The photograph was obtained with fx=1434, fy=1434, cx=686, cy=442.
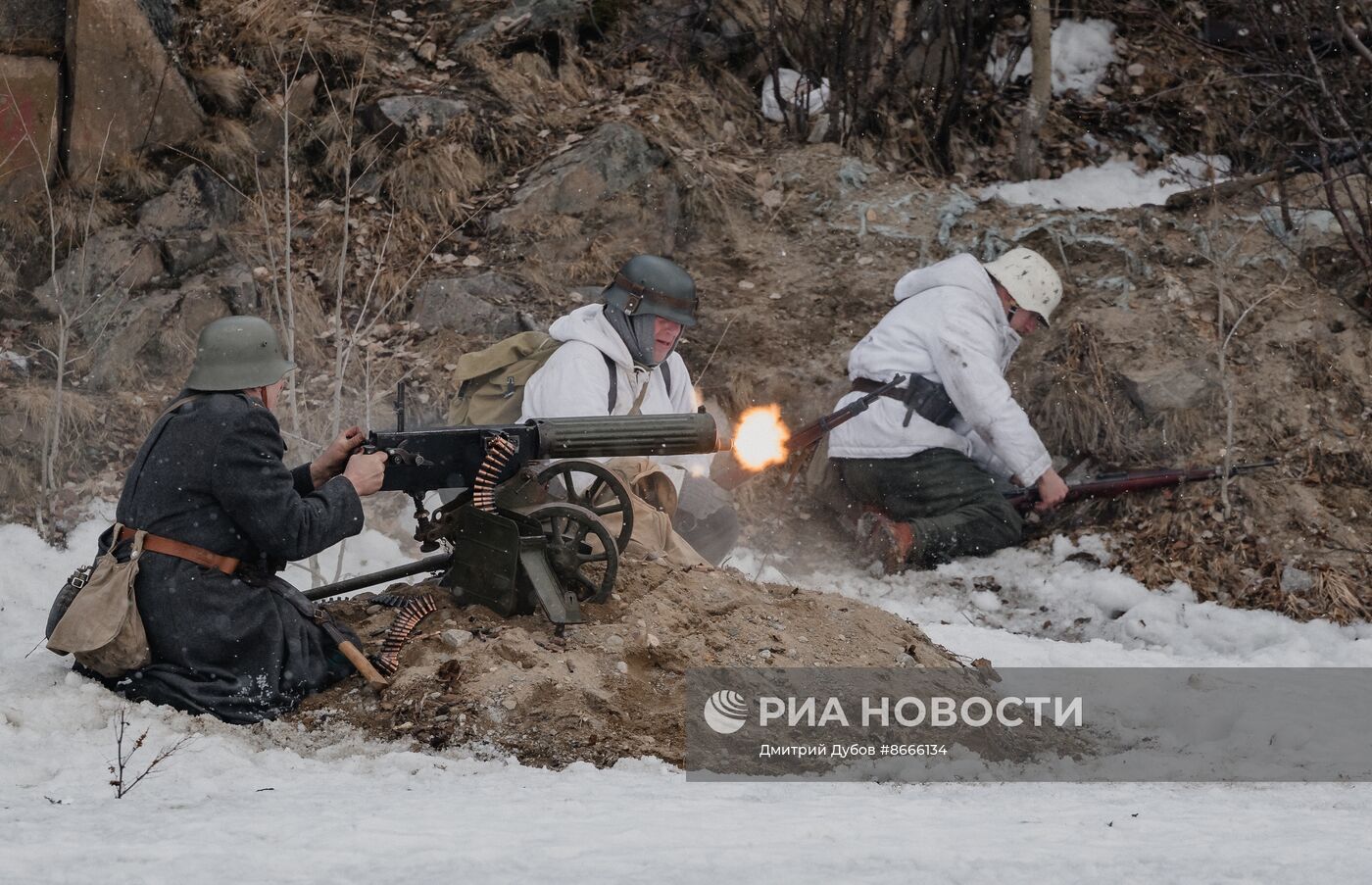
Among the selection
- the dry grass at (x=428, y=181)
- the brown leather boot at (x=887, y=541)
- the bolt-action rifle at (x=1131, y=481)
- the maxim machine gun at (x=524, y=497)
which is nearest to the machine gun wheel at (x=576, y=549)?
the maxim machine gun at (x=524, y=497)

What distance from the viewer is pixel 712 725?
15.3ft

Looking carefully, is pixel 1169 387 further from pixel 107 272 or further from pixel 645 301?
pixel 107 272

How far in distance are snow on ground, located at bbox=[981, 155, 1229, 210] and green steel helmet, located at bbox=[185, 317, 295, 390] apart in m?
7.14

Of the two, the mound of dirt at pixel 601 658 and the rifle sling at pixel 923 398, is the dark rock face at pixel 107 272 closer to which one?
the mound of dirt at pixel 601 658

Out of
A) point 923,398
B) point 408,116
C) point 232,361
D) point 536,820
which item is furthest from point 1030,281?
point 536,820

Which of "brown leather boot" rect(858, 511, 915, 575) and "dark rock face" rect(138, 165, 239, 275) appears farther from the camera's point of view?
"dark rock face" rect(138, 165, 239, 275)

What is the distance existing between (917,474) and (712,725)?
12.5 feet

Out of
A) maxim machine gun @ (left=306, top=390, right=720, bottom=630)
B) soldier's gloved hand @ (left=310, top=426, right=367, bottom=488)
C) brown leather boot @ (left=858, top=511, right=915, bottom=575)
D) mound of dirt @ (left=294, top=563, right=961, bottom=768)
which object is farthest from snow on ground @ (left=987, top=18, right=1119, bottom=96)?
soldier's gloved hand @ (left=310, top=426, right=367, bottom=488)

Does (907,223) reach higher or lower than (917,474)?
higher

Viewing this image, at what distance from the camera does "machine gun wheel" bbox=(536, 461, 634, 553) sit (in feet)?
17.0

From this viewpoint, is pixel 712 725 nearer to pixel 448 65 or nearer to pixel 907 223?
pixel 907 223

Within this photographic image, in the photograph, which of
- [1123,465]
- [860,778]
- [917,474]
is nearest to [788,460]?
[917,474]

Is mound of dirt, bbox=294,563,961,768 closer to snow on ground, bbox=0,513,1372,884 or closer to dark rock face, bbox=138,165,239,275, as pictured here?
snow on ground, bbox=0,513,1372,884

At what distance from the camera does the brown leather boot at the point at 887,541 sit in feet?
26.1
